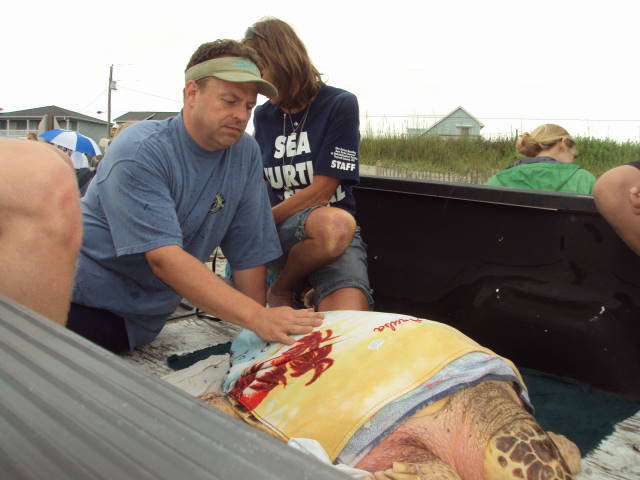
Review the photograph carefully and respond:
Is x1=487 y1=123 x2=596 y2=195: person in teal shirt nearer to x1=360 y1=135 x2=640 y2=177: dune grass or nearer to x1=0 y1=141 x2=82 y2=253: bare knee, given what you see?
x1=0 y1=141 x2=82 y2=253: bare knee

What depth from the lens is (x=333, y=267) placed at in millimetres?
2107

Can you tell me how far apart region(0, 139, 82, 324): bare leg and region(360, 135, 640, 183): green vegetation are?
28.0ft

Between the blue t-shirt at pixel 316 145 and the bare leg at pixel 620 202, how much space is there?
0.91m

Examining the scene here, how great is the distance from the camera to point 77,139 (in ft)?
24.4

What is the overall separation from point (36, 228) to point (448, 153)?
377 inches

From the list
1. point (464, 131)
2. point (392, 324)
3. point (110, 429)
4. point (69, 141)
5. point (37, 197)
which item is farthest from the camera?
point (464, 131)

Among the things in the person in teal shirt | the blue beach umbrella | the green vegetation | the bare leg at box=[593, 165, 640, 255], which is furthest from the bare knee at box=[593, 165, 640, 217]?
the green vegetation

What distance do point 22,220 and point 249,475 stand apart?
902 millimetres

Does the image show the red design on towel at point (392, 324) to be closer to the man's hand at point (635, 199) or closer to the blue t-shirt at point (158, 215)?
the blue t-shirt at point (158, 215)

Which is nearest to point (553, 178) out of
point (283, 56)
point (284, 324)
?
point (283, 56)

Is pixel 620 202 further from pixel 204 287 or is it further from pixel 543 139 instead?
pixel 543 139

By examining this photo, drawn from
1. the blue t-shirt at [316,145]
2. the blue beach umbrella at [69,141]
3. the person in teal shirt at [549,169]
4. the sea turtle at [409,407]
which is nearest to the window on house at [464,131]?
the blue beach umbrella at [69,141]

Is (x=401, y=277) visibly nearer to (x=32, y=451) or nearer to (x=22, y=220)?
(x=22, y=220)

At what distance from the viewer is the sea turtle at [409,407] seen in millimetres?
1196
